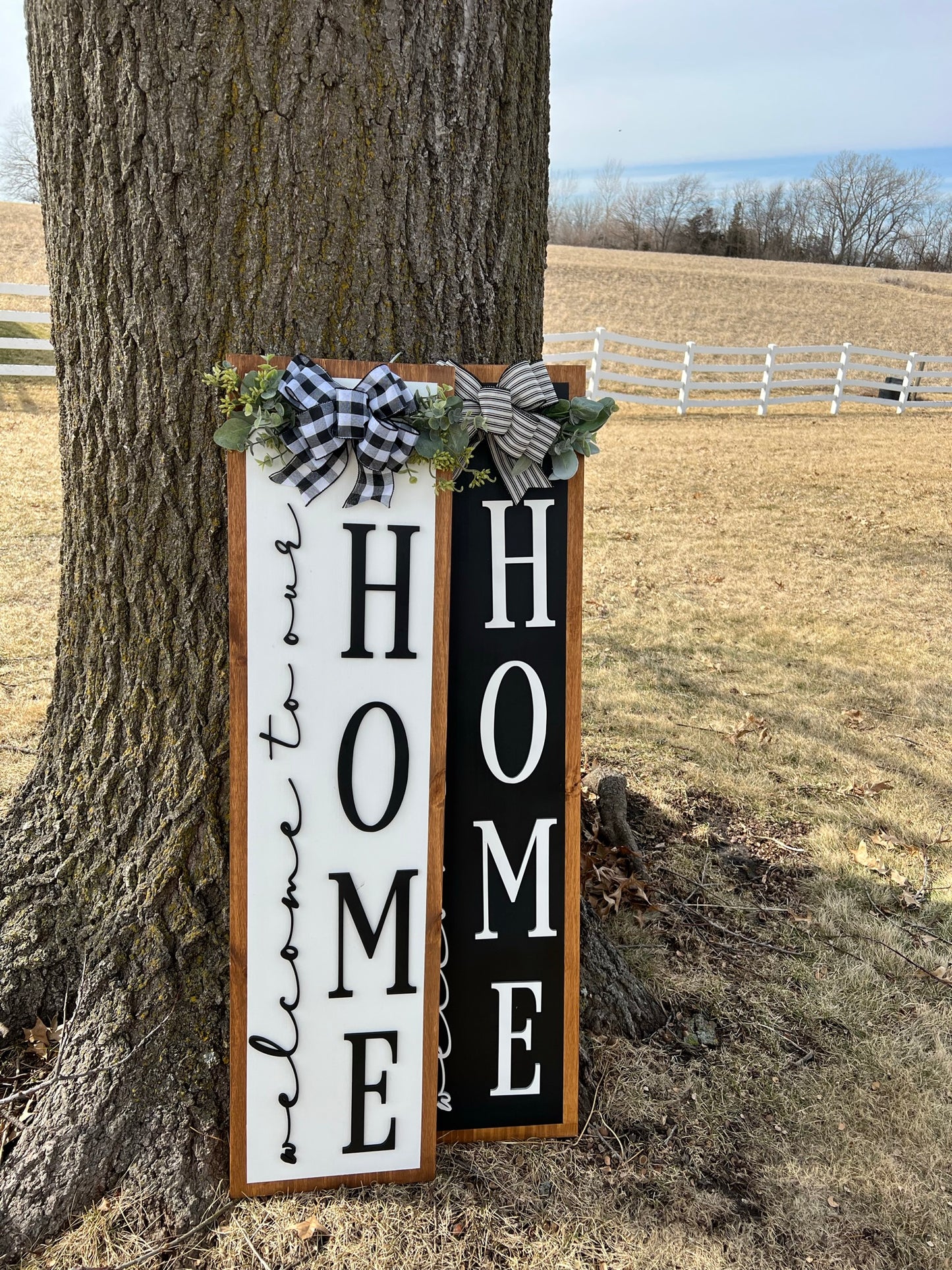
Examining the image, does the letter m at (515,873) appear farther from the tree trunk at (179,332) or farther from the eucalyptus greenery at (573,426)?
the eucalyptus greenery at (573,426)

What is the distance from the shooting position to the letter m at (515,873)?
7.18ft

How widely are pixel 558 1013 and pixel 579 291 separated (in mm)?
26990

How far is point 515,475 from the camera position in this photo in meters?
2.04

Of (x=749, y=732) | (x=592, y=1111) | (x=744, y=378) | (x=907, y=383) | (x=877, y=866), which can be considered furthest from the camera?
(x=744, y=378)

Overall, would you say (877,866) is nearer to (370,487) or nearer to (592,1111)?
(592,1111)

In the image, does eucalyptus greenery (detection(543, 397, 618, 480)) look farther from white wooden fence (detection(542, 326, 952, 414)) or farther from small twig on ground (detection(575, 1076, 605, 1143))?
white wooden fence (detection(542, 326, 952, 414))

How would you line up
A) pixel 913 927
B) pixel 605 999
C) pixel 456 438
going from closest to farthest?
pixel 456 438 < pixel 605 999 < pixel 913 927

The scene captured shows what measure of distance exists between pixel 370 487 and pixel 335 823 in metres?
0.73

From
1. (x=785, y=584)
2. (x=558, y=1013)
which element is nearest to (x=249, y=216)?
(x=558, y=1013)

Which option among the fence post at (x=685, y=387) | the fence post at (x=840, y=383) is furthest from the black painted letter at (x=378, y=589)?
the fence post at (x=840, y=383)

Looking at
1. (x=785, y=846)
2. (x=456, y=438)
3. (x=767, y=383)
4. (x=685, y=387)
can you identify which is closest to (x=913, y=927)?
(x=785, y=846)

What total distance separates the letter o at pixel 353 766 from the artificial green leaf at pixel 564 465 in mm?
647

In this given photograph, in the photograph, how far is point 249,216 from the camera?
72.9 inches

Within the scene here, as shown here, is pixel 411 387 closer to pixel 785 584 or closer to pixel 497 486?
pixel 497 486
